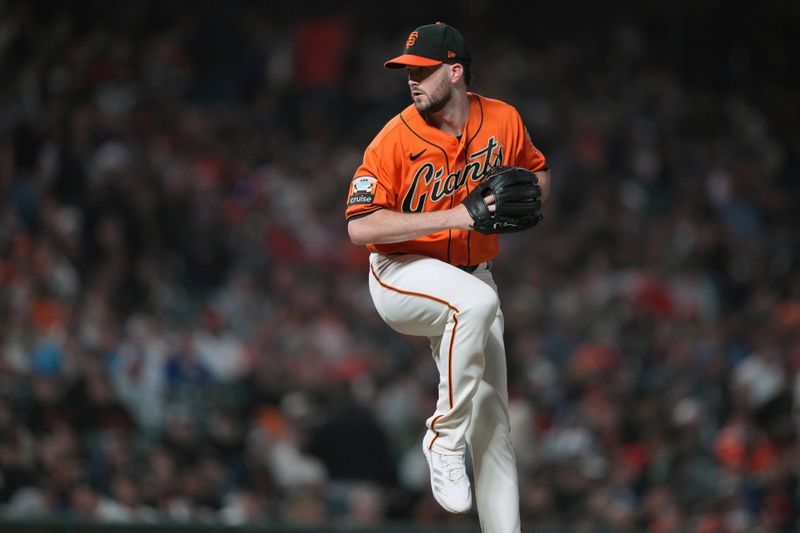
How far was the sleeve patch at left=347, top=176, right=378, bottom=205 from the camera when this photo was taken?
3.86 m

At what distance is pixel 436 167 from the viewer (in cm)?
395

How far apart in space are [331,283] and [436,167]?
17.4 feet

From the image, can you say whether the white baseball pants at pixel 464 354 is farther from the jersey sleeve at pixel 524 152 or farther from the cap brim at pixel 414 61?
the cap brim at pixel 414 61

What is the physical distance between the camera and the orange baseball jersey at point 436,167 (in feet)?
12.8

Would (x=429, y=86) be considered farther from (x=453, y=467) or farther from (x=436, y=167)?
(x=453, y=467)

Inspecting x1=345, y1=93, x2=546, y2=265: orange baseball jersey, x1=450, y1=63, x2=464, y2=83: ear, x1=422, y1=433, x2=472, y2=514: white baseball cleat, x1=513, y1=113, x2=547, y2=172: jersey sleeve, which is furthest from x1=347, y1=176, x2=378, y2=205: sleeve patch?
x1=422, y1=433, x2=472, y2=514: white baseball cleat

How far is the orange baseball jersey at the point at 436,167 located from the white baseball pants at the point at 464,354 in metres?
0.10

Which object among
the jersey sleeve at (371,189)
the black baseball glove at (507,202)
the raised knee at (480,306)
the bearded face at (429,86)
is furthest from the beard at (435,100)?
the raised knee at (480,306)

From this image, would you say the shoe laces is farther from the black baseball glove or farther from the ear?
the ear

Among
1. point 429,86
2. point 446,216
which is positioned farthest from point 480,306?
point 429,86

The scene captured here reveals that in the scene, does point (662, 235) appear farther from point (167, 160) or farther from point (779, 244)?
point (167, 160)

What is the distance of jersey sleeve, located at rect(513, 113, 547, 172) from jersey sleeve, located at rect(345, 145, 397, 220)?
0.51 meters

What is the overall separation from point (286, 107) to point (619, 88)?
3.25 metres

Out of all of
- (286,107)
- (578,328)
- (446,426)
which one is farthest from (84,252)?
(446,426)
